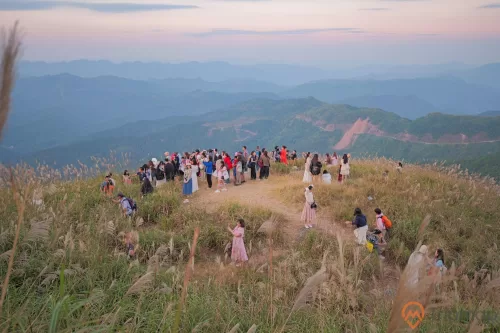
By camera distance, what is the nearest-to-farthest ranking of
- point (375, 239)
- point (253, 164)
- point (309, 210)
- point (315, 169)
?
point (375, 239) → point (309, 210) → point (315, 169) → point (253, 164)

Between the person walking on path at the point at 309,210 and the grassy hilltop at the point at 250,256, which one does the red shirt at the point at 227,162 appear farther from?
the person walking on path at the point at 309,210

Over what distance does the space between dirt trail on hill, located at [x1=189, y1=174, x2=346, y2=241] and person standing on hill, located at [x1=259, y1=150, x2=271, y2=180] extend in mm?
317

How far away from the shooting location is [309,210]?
34.8 ft

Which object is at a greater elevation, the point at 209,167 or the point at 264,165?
the point at 209,167

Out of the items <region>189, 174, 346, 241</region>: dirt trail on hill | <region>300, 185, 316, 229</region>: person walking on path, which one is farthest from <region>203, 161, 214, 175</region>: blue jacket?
<region>300, 185, 316, 229</region>: person walking on path

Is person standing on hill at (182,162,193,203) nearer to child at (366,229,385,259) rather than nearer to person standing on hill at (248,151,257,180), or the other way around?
person standing on hill at (248,151,257,180)

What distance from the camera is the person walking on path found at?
1043 cm

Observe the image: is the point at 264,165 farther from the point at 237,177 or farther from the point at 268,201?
the point at 268,201

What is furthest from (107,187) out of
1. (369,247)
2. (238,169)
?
(369,247)

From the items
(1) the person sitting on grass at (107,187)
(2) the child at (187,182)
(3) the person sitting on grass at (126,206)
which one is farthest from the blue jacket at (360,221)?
(1) the person sitting on grass at (107,187)

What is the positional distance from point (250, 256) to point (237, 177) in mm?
6464

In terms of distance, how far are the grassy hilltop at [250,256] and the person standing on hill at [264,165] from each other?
0.55 meters

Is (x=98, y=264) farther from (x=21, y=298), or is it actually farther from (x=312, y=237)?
(x=312, y=237)

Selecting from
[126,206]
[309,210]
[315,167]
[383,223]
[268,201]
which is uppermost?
[126,206]
